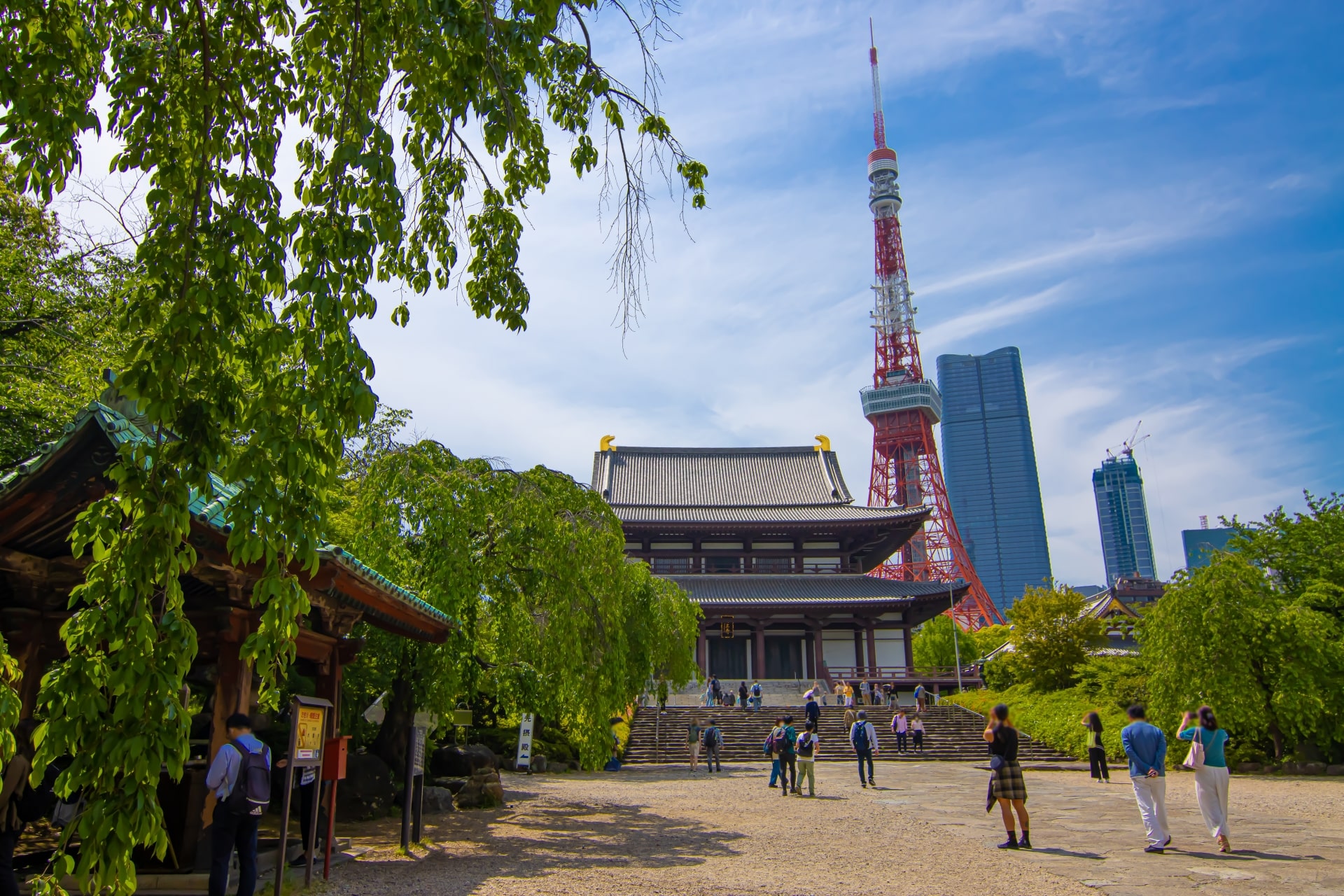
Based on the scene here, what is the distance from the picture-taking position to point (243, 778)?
5676 millimetres

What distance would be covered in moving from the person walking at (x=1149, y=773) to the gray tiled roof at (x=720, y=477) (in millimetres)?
29106

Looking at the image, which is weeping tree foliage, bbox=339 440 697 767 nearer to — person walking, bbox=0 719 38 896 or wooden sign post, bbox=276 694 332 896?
wooden sign post, bbox=276 694 332 896

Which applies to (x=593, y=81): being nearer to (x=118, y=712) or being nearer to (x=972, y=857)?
(x=118, y=712)

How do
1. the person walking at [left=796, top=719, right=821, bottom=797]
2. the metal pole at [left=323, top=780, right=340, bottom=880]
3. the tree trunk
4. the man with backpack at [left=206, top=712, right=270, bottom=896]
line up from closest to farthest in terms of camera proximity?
the man with backpack at [left=206, top=712, right=270, bottom=896], the metal pole at [left=323, top=780, right=340, bottom=880], the tree trunk, the person walking at [left=796, top=719, right=821, bottom=797]

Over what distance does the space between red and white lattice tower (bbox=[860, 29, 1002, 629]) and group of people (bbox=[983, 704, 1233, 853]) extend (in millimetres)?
46751

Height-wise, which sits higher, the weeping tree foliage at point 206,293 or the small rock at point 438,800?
the weeping tree foliage at point 206,293

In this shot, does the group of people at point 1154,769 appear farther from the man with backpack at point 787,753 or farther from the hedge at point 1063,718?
the hedge at point 1063,718

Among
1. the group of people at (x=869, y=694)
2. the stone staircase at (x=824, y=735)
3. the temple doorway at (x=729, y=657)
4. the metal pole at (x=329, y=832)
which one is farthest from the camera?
the temple doorway at (x=729, y=657)

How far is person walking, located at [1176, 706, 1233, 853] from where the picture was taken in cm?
759

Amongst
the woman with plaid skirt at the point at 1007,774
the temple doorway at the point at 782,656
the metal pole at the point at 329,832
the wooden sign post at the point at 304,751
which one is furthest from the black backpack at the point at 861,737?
the temple doorway at the point at 782,656

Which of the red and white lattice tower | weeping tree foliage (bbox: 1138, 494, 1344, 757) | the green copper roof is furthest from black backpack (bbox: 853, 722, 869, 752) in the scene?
the red and white lattice tower

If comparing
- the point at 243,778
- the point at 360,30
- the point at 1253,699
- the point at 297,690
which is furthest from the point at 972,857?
the point at 1253,699

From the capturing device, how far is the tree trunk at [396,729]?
1086 centimetres

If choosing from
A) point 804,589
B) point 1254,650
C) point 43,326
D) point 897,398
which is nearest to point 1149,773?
point 1254,650
